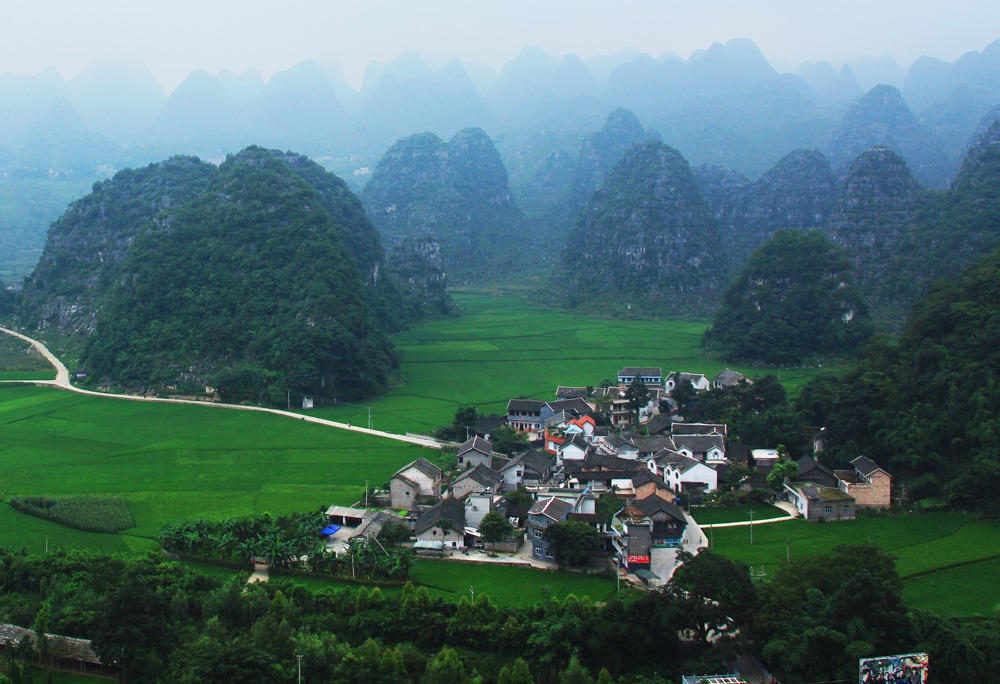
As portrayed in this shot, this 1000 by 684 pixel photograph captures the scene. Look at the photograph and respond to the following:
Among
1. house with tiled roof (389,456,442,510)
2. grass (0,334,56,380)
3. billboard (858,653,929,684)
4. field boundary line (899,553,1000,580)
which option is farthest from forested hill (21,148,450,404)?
billboard (858,653,929,684)

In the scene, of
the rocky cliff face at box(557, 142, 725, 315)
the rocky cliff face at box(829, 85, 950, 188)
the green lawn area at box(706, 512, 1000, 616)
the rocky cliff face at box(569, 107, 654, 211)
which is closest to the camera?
the green lawn area at box(706, 512, 1000, 616)

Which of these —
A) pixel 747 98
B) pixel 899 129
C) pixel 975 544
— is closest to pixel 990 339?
pixel 975 544

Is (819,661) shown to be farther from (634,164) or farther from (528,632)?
(634,164)

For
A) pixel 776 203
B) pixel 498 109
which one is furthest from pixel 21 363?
pixel 498 109

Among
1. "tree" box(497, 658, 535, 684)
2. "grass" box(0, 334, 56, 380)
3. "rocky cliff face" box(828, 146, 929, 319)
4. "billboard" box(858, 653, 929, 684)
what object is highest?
"rocky cliff face" box(828, 146, 929, 319)

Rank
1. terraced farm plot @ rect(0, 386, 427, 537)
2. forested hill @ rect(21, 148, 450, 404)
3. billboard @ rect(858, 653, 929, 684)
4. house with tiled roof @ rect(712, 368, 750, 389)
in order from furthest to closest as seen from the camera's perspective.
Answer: forested hill @ rect(21, 148, 450, 404)
house with tiled roof @ rect(712, 368, 750, 389)
terraced farm plot @ rect(0, 386, 427, 537)
billboard @ rect(858, 653, 929, 684)

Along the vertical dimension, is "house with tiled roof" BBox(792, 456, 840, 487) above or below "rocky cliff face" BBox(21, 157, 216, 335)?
below

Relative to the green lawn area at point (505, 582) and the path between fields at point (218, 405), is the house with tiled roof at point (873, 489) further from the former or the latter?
the path between fields at point (218, 405)

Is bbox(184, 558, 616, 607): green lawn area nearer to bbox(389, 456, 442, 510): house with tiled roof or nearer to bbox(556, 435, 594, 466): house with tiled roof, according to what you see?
bbox(389, 456, 442, 510): house with tiled roof
